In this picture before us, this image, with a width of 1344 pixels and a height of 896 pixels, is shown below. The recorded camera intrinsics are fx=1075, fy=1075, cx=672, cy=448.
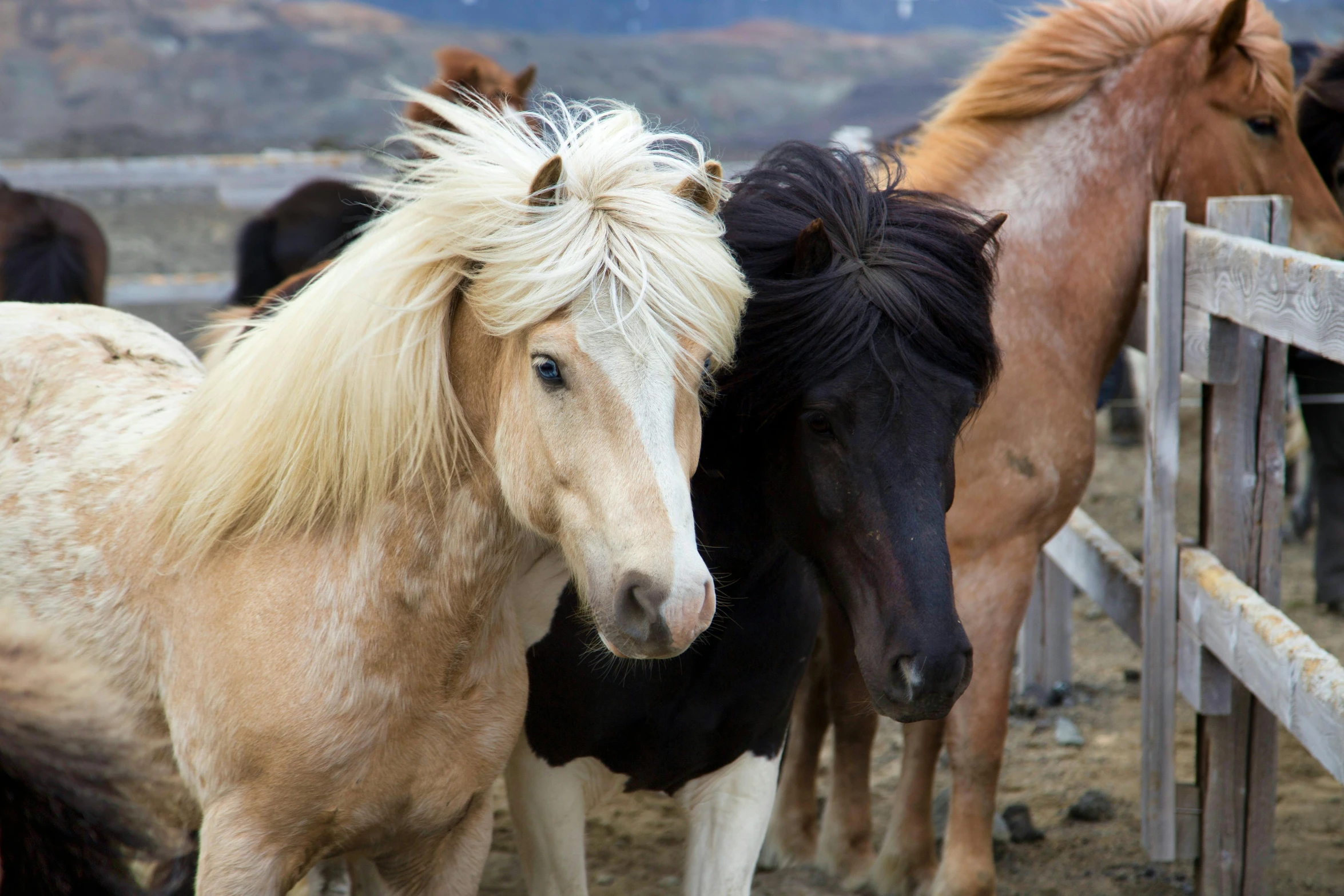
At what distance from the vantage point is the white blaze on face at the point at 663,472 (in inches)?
55.7

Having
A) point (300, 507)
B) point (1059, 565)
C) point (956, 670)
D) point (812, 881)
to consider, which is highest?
point (300, 507)

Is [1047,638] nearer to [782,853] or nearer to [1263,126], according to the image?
[782,853]

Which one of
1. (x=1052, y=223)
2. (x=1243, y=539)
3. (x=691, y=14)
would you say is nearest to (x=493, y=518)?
(x=1052, y=223)

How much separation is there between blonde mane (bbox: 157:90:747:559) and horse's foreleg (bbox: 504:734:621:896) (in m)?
0.72

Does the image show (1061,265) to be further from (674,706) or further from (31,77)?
(31,77)

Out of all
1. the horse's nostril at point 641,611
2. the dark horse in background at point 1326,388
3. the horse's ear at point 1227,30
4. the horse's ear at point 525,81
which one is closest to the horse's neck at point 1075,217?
the horse's ear at point 1227,30

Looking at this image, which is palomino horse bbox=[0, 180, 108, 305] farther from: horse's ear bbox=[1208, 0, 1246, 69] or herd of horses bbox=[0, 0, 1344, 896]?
horse's ear bbox=[1208, 0, 1246, 69]

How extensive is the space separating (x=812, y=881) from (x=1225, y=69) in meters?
2.50

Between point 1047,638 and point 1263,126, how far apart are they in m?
2.13

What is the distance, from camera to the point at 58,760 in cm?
201

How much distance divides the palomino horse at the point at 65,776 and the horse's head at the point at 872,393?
4.13 ft

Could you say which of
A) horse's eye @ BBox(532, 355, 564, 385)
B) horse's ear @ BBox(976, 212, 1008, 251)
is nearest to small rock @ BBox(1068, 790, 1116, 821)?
horse's ear @ BBox(976, 212, 1008, 251)

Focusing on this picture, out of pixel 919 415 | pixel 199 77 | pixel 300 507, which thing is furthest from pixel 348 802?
pixel 199 77

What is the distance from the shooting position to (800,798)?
3.25 metres
